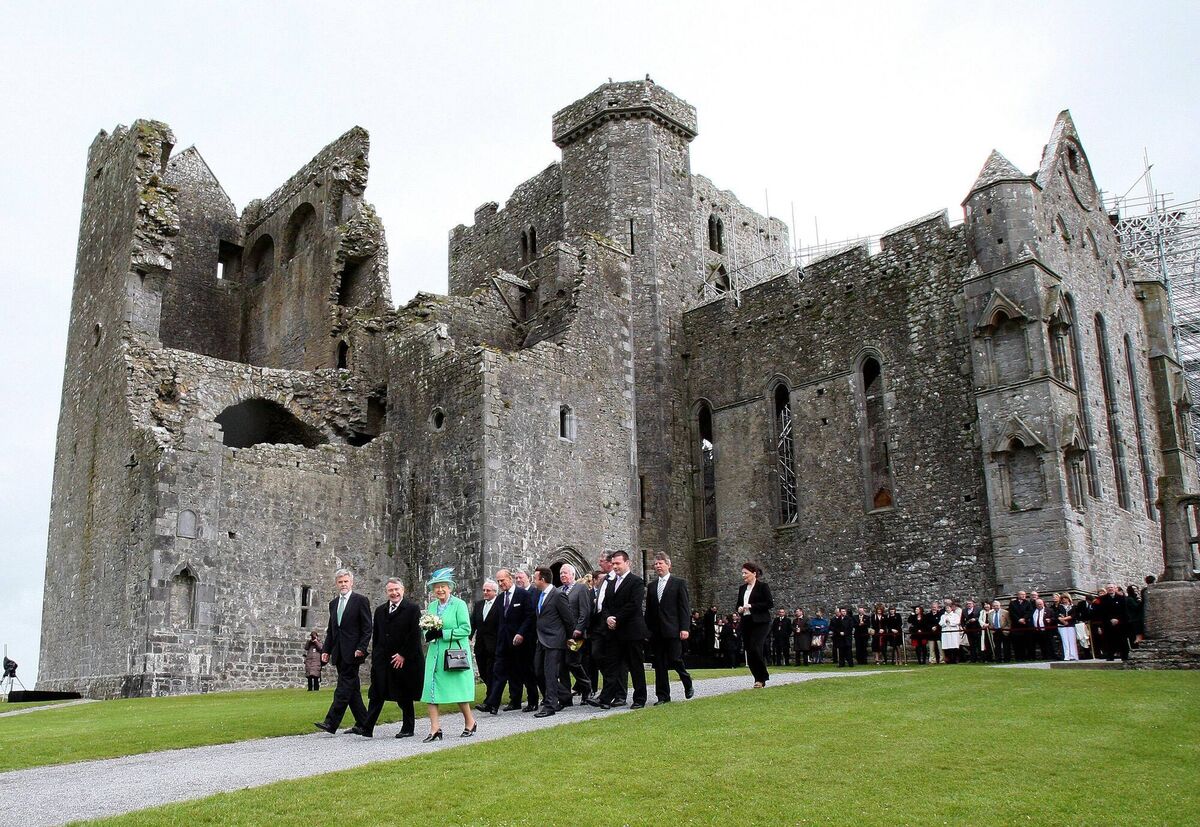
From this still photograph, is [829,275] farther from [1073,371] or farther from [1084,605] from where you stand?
[1084,605]

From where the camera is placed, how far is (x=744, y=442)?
2961 centimetres

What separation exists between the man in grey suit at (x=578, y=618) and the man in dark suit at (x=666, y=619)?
30.0 inches

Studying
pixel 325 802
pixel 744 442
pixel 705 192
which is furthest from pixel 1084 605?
pixel 705 192

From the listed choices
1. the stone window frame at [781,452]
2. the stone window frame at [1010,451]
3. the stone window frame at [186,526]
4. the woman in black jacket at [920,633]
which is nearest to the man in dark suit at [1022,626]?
the woman in black jacket at [920,633]

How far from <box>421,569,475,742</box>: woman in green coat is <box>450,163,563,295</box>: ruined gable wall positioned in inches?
903

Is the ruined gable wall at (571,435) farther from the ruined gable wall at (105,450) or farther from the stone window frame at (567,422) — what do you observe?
the ruined gable wall at (105,450)

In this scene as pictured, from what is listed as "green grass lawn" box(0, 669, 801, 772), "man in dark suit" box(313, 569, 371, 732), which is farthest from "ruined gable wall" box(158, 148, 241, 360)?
"man in dark suit" box(313, 569, 371, 732)

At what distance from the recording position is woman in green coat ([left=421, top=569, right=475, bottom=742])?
37.2 feet

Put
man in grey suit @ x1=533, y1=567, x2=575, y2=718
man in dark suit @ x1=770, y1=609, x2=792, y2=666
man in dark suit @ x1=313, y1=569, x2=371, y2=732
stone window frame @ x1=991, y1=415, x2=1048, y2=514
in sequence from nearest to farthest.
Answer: man in dark suit @ x1=313, y1=569, x2=371, y2=732 → man in grey suit @ x1=533, y1=567, x2=575, y2=718 → stone window frame @ x1=991, y1=415, x2=1048, y2=514 → man in dark suit @ x1=770, y1=609, x2=792, y2=666

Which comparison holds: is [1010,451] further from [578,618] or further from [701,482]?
[578,618]

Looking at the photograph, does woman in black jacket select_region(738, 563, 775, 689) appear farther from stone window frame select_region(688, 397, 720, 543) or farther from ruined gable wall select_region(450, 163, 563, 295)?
ruined gable wall select_region(450, 163, 563, 295)

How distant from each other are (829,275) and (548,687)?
17.6 m

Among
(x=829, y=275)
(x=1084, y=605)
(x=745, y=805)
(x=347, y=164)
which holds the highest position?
(x=347, y=164)

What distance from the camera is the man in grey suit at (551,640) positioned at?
43.7 ft
